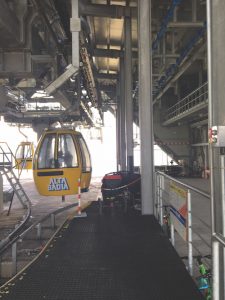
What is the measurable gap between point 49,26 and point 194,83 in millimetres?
18909

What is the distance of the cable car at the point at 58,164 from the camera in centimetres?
941

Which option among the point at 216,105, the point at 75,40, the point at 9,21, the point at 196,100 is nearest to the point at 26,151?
the point at 196,100

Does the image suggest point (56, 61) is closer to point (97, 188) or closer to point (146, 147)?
point (146, 147)

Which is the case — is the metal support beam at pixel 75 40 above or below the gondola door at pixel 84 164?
above

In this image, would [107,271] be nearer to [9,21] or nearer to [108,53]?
[9,21]

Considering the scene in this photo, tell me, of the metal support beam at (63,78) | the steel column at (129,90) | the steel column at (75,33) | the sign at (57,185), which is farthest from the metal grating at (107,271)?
the steel column at (129,90)

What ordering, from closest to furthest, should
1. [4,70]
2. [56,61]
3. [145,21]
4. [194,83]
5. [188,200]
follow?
[188,200], [145,21], [4,70], [56,61], [194,83]

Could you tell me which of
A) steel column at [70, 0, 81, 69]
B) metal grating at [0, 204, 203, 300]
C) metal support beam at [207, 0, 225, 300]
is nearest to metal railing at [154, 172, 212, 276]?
metal grating at [0, 204, 203, 300]

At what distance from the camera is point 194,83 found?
85.1ft

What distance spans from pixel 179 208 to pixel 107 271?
4.29ft

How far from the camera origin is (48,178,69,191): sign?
30.7ft

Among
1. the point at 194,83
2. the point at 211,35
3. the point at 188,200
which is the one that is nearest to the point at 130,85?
the point at 188,200

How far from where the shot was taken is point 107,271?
4.56 metres

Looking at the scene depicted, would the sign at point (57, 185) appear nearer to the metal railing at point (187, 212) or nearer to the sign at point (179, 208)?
the metal railing at point (187, 212)
